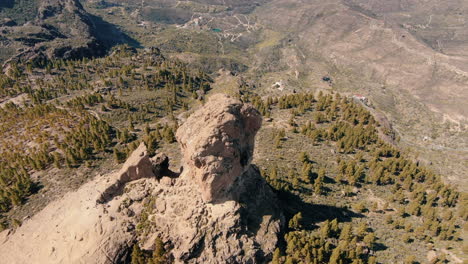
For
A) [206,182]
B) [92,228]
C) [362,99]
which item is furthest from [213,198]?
[362,99]

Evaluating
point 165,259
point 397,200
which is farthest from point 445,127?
point 165,259

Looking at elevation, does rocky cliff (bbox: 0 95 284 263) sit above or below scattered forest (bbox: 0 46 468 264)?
above

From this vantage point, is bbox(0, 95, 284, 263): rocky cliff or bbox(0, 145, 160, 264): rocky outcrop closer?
bbox(0, 95, 284, 263): rocky cliff

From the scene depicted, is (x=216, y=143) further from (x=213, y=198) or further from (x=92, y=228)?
(x=92, y=228)

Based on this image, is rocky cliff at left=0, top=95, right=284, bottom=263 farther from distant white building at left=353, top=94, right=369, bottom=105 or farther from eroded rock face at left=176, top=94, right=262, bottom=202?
distant white building at left=353, top=94, right=369, bottom=105

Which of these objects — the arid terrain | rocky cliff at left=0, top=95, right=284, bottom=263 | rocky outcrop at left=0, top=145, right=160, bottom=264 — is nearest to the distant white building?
Result: the arid terrain

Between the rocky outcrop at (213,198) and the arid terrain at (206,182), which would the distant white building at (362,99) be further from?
the rocky outcrop at (213,198)

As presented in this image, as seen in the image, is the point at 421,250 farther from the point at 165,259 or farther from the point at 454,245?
the point at 165,259
